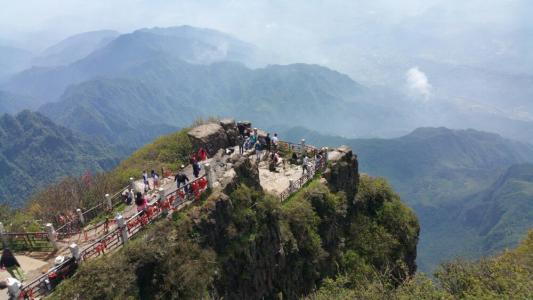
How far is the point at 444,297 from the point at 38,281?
73.8 feet

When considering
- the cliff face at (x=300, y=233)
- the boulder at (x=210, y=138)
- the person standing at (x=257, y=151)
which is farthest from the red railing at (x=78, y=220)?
the person standing at (x=257, y=151)

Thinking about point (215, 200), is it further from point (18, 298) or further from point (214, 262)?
point (18, 298)

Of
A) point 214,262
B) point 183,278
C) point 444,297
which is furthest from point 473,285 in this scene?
point 183,278

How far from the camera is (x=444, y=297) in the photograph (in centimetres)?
2108

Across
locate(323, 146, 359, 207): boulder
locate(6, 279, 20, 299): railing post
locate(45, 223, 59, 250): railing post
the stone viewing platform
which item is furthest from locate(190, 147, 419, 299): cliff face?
locate(6, 279, 20, 299): railing post

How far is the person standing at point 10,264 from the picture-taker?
2197 cm

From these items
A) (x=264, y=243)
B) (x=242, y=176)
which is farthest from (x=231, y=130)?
(x=264, y=243)

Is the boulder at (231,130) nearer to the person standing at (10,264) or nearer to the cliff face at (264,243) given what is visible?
the cliff face at (264,243)

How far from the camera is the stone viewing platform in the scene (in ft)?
76.2

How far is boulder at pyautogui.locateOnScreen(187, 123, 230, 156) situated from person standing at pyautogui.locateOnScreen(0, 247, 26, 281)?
21267mm

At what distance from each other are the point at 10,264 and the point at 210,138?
74.0 ft

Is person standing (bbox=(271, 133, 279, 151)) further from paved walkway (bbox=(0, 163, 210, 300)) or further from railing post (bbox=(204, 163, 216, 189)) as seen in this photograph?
paved walkway (bbox=(0, 163, 210, 300))

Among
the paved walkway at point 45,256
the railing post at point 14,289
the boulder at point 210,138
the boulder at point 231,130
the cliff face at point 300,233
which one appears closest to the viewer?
the railing post at point 14,289

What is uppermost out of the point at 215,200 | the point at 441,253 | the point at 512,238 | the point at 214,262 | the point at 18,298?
the point at 215,200
